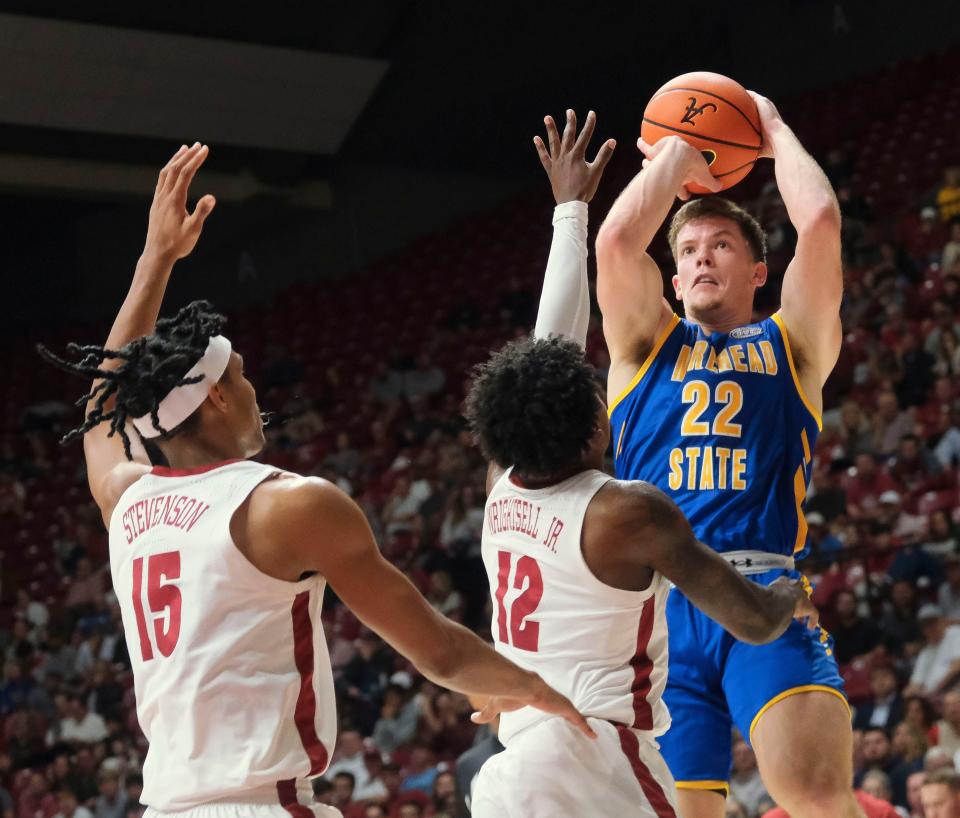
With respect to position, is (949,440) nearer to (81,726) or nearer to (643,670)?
(643,670)

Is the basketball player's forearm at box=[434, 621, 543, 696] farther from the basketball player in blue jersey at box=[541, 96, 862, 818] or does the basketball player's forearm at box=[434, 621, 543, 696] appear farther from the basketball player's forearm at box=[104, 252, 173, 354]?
the basketball player's forearm at box=[104, 252, 173, 354]

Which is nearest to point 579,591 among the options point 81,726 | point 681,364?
point 681,364

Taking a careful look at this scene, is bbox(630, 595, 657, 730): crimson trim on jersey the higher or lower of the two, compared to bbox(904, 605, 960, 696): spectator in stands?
lower

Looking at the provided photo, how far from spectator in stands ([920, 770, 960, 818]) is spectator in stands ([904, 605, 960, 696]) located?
1.46 meters

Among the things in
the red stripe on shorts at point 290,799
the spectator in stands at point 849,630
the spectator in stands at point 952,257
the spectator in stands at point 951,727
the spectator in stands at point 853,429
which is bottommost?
the red stripe on shorts at point 290,799

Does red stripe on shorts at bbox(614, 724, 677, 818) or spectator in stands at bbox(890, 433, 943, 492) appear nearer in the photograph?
red stripe on shorts at bbox(614, 724, 677, 818)

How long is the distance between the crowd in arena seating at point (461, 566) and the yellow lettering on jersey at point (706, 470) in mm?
2541

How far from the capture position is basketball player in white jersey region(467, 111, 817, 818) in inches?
123

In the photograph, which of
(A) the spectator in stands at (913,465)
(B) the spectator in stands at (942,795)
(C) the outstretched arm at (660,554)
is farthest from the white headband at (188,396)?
(A) the spectator in stands at (913,465)

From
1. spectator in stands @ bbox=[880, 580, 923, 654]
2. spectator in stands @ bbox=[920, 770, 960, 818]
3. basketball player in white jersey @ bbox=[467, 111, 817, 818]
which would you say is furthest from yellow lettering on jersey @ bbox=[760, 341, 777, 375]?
spectator in stands @ bbox=[880, 580, 923, 654]

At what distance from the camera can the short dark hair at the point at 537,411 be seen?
325cm

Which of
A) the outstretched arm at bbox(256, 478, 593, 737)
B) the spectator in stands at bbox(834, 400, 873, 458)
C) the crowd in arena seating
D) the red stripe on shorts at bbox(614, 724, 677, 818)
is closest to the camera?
the outstretched arm at bbox(256, 478, 593, 737)

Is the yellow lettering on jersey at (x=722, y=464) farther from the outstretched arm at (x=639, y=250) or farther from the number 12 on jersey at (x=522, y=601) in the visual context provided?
the number 12 on jersey at (x=522, y=601)

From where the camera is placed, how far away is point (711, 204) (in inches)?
177
